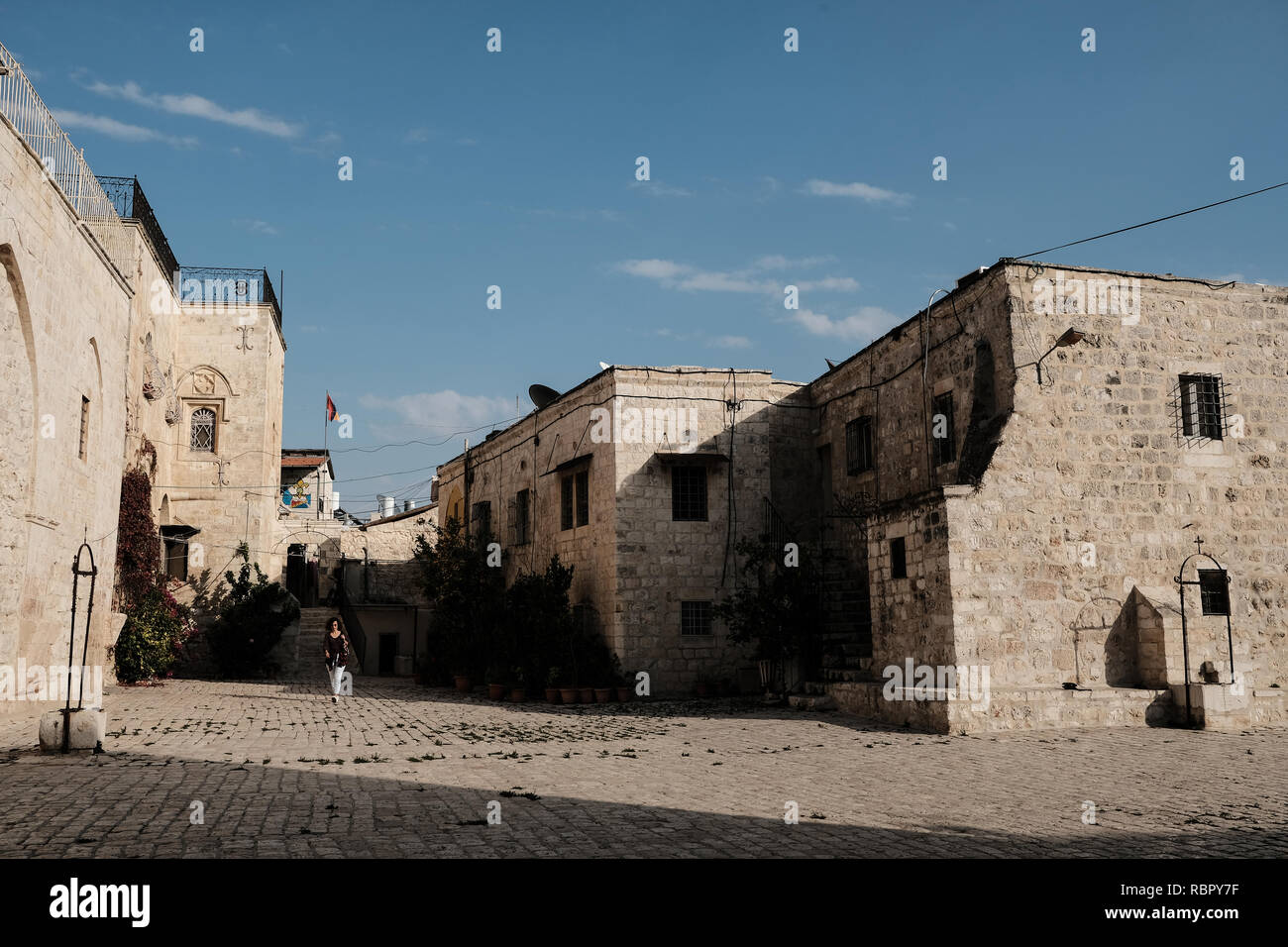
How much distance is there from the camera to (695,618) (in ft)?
64.4

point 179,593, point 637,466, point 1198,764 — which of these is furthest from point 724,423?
point 179,593

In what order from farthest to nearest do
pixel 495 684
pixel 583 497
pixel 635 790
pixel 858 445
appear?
pixel 583 497 < pixel 495 684 < pixel 858 445 < pixel 635 790

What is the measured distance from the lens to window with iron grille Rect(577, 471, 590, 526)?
20953mm

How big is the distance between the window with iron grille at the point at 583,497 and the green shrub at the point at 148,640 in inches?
370

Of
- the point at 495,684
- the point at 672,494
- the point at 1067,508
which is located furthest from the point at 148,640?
the point at 1067,508

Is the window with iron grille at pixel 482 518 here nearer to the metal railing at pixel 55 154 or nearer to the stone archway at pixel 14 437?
the metal railing at pixel 55 154

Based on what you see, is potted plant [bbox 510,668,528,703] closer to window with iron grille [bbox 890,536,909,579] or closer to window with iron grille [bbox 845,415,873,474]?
window with iron grille [bbox 845,415,873,474]

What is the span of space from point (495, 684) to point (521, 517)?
5.72 meters

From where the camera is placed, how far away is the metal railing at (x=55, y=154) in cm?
1368

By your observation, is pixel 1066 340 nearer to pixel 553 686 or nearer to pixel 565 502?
pixel 553 686
